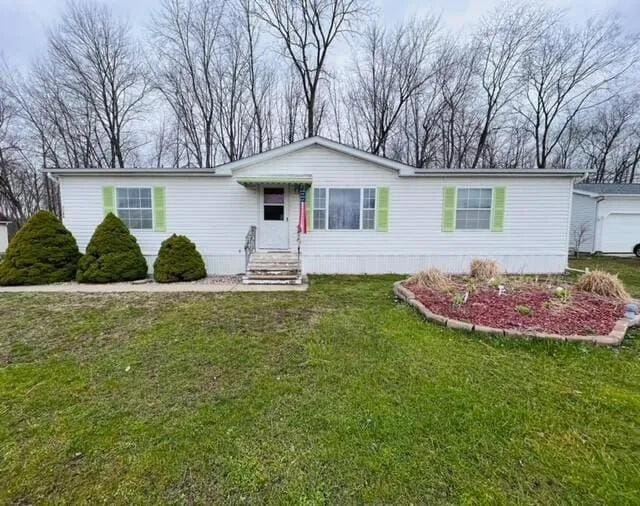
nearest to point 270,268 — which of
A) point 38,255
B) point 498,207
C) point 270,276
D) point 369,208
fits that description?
point 270,276

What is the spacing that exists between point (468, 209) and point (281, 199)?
595 cm

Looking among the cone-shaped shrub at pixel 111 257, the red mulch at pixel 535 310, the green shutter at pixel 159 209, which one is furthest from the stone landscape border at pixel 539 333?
the green shutter at pixel 159 209

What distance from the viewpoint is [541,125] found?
2125 centimetres

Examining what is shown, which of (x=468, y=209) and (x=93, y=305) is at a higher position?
(x=468, y=209)

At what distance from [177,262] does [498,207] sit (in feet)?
32.3

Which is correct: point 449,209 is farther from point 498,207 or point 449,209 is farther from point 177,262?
point 177,262

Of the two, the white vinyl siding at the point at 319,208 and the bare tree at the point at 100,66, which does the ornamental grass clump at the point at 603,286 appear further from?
the bare tree at the point at 100,66

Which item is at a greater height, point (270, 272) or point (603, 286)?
point (603, 286)

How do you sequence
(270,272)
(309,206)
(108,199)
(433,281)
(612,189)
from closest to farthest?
1. (433,281)
2. (270,272)
3. (108,199)
4. (309,206)
5. (612,189)

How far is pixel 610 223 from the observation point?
15.2m

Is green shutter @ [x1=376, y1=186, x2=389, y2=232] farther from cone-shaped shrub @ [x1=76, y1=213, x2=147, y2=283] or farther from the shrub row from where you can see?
cone-shaped shrub @ [x1=76, y1=213, x2=147, y2=283]

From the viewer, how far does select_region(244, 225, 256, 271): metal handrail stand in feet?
30.0

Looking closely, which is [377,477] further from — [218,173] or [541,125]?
[541,125]

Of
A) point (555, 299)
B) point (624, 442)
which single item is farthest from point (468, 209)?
point (624, 442)
